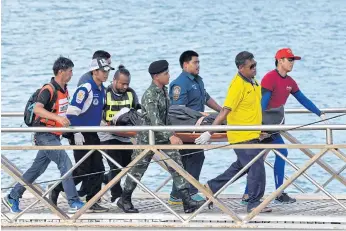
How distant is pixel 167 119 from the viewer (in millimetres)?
11812

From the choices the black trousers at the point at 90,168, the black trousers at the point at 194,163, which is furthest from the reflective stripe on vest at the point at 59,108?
the black trousers at the point at 194,163

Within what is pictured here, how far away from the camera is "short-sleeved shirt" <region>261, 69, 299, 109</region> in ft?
40.2

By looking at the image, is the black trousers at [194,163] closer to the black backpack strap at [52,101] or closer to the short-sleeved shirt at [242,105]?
the short-sleeved shirt at [242,105]

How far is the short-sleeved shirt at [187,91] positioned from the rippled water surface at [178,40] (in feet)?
42.9

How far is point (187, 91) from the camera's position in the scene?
1251 centimetres

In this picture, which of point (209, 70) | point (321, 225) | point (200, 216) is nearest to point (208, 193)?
point (200, 216)

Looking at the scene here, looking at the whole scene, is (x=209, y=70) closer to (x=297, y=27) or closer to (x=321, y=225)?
(x=297, y=27)

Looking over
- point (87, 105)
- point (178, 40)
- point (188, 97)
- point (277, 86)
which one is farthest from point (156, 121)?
point (178, 40)

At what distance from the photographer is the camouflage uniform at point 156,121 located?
11594mm

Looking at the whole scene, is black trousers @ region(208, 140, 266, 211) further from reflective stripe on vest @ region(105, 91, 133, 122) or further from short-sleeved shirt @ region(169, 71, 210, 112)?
reflective stripe on vest @ region(105, 91, 133, 122)

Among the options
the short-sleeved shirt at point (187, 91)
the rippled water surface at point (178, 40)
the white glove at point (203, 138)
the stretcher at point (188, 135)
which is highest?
the short-sleeved shirt at point (187, 91)

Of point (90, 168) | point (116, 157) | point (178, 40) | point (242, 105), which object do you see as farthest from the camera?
point (178, 40)

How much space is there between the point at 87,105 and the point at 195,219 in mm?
1494

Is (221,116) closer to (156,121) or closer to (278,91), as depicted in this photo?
(156,121)
